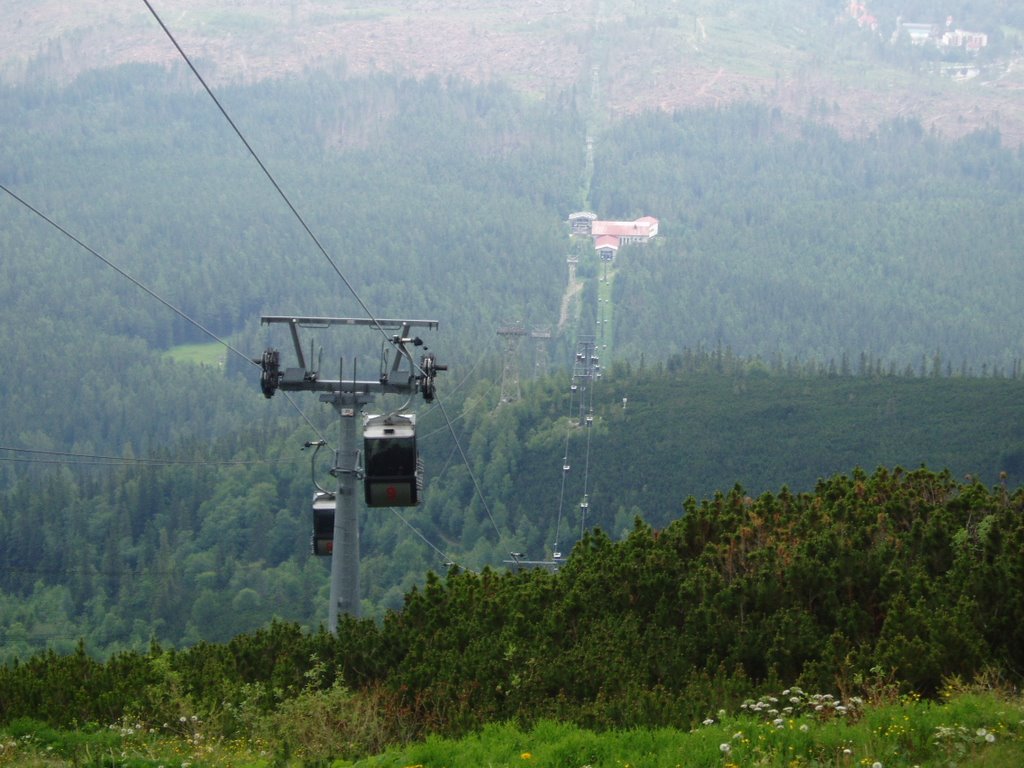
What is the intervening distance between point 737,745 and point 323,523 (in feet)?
46.9

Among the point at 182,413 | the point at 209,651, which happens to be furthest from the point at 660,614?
the point at 182,413

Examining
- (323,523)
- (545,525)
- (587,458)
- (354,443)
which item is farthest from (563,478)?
(354,443)

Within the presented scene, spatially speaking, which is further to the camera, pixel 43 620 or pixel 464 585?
pixel 43 620

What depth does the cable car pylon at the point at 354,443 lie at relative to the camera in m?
25.4

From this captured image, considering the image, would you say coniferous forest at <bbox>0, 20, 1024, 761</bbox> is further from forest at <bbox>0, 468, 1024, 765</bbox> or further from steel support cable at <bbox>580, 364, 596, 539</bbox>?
steel support cable at <bbox>580, 364, 596, 539</bbox>

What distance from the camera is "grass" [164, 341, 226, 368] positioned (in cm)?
18575

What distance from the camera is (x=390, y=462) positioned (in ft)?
83.5

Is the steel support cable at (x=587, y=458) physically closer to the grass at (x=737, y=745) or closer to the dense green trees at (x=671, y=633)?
the dense green trees at (x=671, y=633)

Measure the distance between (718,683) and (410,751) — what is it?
3.54 metres

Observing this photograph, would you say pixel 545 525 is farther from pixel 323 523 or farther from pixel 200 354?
pixel 200 354

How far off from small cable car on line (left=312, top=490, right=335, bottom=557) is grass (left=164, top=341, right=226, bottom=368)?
156 m

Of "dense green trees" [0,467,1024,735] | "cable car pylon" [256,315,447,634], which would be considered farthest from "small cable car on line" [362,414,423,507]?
"dense green trees" [0,467,1024,735]

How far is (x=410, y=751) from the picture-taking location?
1683cm

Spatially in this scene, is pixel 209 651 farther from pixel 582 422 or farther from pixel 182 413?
pixel 182 413
